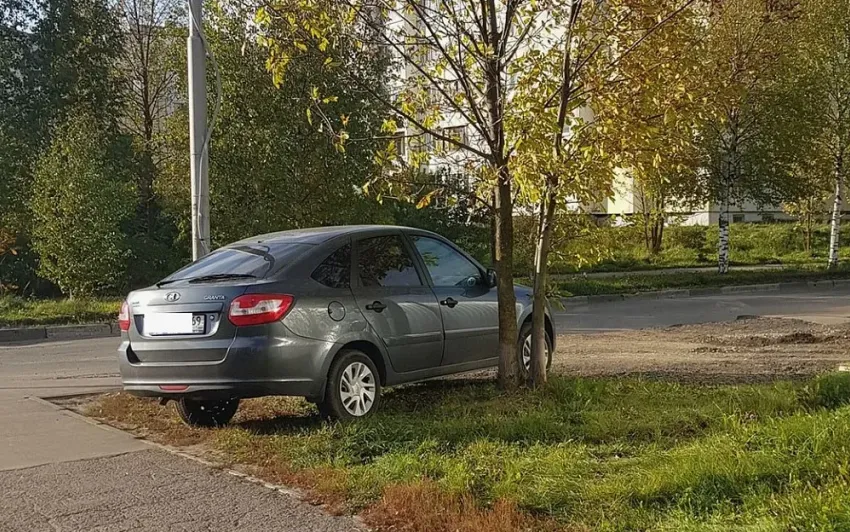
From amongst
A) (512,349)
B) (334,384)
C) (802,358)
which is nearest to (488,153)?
(512,349)

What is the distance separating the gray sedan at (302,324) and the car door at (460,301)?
0.05ft

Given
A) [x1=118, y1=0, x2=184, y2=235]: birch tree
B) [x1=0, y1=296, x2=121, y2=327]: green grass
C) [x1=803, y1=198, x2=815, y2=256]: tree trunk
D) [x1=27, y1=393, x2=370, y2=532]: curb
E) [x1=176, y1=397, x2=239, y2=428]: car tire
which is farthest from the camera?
[x1=803, y1=198, x2=815, y2=256]: tree trunk

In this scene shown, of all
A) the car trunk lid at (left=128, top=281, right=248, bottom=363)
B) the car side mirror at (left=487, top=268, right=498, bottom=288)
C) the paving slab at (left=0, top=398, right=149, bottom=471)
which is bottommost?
the paving slab at (left=0, top=398, right=149, bottom=471)

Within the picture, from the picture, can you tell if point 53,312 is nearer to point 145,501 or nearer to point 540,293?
point 540,293

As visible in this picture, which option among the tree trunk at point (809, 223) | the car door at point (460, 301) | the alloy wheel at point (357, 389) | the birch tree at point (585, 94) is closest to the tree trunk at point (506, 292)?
the birch tree at point (585, 94)

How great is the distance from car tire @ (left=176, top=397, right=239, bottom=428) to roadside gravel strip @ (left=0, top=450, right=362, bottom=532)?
3.72ft

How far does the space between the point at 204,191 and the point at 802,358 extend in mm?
6856

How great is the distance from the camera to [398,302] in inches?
275

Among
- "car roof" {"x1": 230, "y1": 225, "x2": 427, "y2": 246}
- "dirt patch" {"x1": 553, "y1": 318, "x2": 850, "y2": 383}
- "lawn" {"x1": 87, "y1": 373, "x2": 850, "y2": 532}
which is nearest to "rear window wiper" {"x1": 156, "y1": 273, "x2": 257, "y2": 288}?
"car roof" {"x1": 230, "y1": 225, "x2": 427, "y2": 246}

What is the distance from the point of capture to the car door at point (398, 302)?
22.3ft

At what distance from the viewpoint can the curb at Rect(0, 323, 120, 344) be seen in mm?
15531

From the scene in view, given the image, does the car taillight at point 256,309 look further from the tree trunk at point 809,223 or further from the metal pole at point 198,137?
the tree trunk at point 809,223

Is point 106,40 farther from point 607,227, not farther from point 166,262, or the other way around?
point 607,227

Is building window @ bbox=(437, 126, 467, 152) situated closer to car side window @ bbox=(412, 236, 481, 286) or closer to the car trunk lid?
car side window @ bbox=(412, 236, 481, 286)
